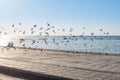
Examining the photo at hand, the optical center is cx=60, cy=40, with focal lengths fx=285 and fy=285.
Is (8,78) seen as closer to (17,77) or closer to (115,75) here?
(17,77)

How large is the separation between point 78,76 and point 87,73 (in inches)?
42.4

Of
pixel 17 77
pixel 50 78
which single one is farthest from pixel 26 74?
pixel 50 78

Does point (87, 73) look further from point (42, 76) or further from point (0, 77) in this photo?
point (0, 77)

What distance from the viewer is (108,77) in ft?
43.4

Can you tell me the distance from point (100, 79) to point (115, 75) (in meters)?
1.35

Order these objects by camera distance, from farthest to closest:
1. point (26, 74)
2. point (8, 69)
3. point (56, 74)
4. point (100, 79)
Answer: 1. point (8, 69)
2. point (26, 74)
3. point (56, 74)
4. point (100, 79)

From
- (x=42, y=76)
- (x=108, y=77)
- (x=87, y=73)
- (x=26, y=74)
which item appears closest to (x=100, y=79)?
(x=108, y=77)

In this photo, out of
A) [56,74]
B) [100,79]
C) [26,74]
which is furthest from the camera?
[26,74]

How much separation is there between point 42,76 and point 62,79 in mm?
1281

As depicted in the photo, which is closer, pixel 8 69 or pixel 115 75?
pixel 115 75

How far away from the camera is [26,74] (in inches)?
577

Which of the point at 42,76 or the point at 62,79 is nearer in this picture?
the point at 62,79

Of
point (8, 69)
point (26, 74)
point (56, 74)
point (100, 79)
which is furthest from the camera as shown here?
point (8, 69)

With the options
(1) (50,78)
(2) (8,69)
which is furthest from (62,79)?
(2) (8,69)
